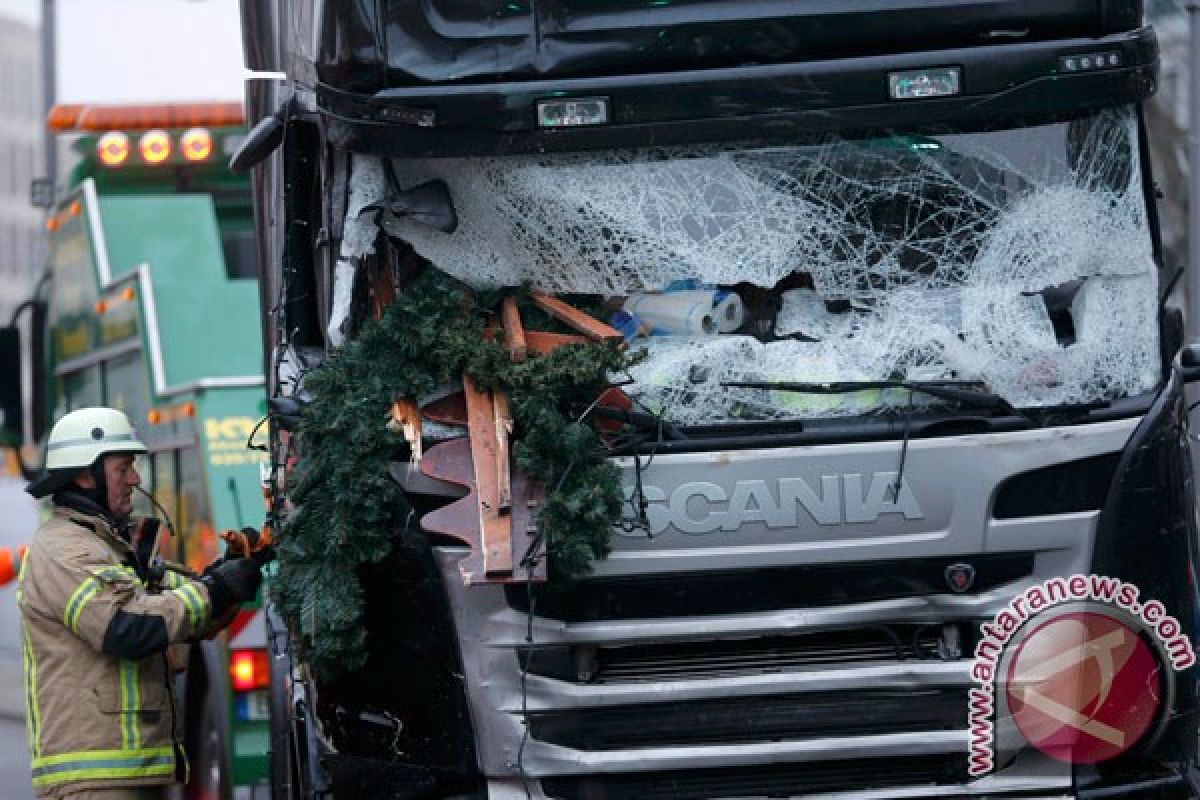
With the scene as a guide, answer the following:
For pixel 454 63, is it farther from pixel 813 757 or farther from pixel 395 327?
pixel 813 757

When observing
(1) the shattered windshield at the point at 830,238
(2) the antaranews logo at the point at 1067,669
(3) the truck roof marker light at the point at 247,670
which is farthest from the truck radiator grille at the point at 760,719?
(3) the truck roof marker light at the point at 247,670

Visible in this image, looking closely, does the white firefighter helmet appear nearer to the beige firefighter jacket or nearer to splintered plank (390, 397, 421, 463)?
the beige firefighter jacket

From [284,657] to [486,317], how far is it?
5.95 ft

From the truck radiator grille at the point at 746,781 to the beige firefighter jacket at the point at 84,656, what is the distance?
1.45 metres

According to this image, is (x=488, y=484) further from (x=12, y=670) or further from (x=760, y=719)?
(x=12, y=670)

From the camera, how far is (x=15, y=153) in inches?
2274

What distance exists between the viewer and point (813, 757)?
17.1 feet

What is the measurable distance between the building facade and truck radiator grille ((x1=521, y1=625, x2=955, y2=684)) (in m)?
51.1

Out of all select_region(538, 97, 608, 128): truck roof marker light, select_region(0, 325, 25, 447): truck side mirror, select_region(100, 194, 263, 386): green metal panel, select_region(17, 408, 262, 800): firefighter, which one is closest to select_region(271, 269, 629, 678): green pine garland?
select_region(538, 97, 608, 128): truck roof marker light

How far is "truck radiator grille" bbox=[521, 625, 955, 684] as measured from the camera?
5211 millimetres

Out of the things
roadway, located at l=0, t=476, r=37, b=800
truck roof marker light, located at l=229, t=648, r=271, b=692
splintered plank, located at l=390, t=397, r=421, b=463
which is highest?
splintered plank, located at l=390, t=397, r=421, b=463

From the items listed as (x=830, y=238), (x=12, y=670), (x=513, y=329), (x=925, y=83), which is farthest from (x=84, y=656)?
(x=12, y=670)

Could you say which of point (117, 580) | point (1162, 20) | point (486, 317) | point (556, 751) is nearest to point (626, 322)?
point (486, 317)

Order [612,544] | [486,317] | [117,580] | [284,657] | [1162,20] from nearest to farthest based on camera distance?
[612,544]
[486,317]
[117,580]
[284,657]
[1162,20]
